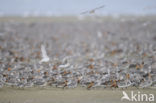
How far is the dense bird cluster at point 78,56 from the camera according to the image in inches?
260

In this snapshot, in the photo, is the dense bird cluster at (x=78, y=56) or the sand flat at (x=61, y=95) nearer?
the sand flat at (x=61, y=95)

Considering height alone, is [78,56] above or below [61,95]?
above

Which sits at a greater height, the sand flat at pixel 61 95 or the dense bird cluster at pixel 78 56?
the dense bird cluster at pixel 78 56

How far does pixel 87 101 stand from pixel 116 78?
140 centimetres

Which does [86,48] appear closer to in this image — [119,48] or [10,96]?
[119,48]

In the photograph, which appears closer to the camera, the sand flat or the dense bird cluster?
the sand flat

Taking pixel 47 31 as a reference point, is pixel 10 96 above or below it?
below

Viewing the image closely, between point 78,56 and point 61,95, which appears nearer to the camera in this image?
point 61,95

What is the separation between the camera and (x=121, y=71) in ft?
23.2

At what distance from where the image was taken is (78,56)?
9.95 metres

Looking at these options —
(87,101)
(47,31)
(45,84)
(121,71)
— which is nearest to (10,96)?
(45,84)

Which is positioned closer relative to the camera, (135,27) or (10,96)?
(10,96)

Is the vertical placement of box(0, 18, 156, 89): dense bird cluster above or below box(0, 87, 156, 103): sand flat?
above

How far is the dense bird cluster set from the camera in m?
6.60
